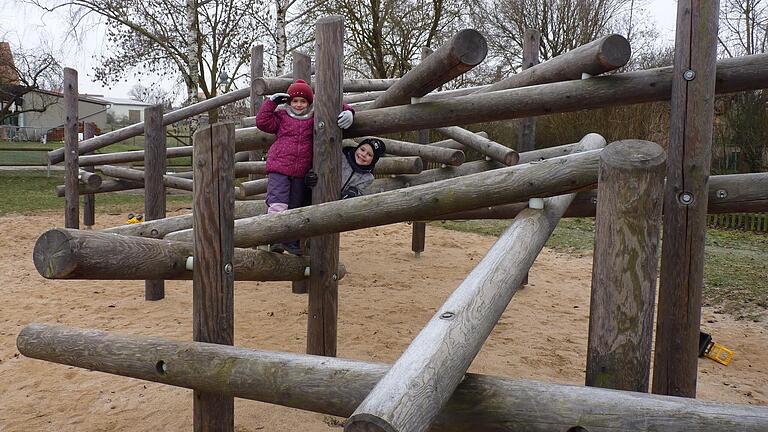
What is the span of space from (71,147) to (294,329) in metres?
4.79

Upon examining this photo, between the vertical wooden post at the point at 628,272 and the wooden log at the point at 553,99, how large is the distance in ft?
3.70

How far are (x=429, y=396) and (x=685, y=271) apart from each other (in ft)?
5.96

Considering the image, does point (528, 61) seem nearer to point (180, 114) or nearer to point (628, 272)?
point (180, 114)

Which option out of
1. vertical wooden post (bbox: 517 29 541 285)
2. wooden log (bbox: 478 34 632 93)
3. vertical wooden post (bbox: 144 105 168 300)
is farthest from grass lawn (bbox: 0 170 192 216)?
wooden log (bbox: 478 34 632 93)

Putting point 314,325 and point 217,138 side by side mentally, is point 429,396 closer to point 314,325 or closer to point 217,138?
point 217,138

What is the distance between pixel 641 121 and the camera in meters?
13.7

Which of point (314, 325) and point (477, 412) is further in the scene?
point (314, 325)

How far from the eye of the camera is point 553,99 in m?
3.38

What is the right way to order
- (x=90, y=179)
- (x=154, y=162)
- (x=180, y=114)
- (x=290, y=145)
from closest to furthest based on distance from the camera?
(x=290, y=145) → (x=154, y=162) → (x=180, y=114) → (x=90, y=179)

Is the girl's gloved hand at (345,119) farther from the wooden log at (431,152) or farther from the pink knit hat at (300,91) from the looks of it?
the wooden log at (431,152)

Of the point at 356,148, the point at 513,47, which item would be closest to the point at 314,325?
the point at 356,148

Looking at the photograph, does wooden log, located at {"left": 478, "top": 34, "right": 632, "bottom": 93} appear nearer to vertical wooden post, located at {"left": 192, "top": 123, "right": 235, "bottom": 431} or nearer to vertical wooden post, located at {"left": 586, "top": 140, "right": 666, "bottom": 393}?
vertical wooden post, located at {"left": 586, "top": 140, "right": 666, "bottom": 393}

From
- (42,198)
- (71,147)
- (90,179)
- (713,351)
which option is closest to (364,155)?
(713,351)

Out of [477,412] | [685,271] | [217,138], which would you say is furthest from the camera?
[685,271]
